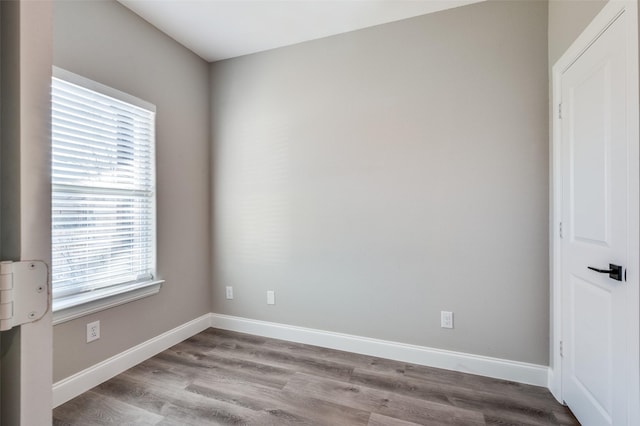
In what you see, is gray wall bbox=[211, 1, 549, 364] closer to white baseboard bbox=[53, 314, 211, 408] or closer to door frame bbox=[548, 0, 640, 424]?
door frame bbox=[548, 0, 640, 424]

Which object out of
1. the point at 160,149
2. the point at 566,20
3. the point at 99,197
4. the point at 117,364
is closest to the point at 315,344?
the point at 117,364

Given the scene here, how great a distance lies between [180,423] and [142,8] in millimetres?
2850

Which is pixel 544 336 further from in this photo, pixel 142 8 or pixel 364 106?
pixel 142 8

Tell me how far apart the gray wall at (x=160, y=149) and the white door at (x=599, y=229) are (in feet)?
9.58

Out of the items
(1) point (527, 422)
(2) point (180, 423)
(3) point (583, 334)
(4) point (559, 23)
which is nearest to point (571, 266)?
(3) point (583, 334)

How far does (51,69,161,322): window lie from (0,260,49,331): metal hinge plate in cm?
170

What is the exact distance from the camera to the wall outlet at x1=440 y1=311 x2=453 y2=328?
2.23m

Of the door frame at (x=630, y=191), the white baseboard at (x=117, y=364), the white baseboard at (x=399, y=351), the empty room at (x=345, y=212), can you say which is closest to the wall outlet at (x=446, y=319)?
the empty room at (x=345, y=212)

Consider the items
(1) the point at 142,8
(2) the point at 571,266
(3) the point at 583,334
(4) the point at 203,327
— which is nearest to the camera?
(3) the point at 583,334

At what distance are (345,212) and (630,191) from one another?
1.69 metres

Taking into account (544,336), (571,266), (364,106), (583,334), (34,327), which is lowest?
(544,336)

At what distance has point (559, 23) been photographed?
1.84 meters

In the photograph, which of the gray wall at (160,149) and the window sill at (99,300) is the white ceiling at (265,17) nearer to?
the gray wall at (160,149)

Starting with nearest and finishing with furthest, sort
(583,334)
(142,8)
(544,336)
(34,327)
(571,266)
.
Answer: (34,327), (583,334), (571,266), (544,336), (142,8)
